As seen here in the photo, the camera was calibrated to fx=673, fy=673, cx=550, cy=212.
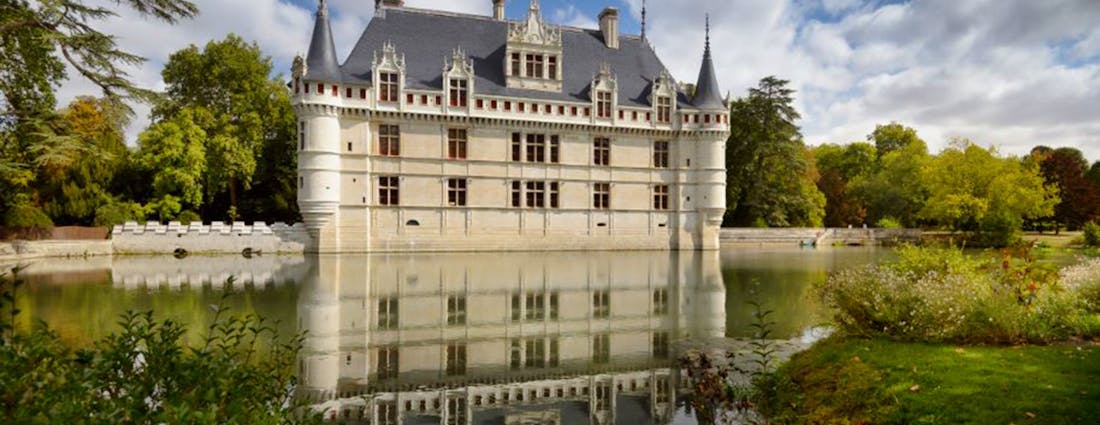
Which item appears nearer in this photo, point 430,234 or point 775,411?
point 775,411

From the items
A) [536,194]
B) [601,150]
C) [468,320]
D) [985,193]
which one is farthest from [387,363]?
[985,193]

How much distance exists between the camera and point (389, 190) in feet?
104

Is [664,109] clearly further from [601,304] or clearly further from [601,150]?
[601,304]

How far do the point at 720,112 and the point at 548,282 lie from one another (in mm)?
21937

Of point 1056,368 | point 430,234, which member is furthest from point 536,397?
point 430,234

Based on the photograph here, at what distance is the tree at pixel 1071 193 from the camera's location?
1930 inches

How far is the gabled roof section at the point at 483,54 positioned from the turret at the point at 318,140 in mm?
1303

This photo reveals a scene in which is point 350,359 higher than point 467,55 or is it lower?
lower

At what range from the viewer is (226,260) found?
2503cm

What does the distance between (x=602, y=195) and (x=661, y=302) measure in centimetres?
2159

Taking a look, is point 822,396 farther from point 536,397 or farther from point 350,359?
point 350,359

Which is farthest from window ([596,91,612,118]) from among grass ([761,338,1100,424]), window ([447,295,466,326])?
grass ([761,338,1100,424])

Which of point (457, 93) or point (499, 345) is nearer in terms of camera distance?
point (499, 345)

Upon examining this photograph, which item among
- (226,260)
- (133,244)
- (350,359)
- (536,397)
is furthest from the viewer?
(133,244)
